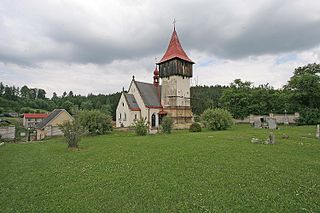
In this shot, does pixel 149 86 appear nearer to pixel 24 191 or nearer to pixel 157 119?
pixel 157 119

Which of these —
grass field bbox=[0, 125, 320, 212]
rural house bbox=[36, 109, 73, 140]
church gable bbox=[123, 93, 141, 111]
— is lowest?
grass field bbox=[0, 125, 320, 212]

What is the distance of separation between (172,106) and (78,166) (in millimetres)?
27855

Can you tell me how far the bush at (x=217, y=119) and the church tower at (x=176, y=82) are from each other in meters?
8.72

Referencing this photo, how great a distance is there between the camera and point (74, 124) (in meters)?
15.3

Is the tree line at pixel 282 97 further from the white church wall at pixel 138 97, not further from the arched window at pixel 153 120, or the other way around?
the white church wall at pixel 138 97

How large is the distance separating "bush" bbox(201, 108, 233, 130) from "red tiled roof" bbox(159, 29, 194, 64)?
1338 cm

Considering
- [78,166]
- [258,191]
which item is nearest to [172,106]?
[78,166]

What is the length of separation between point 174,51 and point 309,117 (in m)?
25.9

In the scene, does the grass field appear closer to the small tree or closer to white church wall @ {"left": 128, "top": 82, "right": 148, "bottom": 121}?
the small tree

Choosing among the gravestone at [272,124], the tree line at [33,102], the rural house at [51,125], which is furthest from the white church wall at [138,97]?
the tree line at [33,102]

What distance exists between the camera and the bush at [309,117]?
33312mm

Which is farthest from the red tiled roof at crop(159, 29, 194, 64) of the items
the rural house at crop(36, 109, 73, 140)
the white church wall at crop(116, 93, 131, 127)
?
the rural house at crop(36, 109, 73, 140)

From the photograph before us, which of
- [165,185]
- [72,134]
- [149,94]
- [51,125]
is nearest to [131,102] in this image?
[149,94]

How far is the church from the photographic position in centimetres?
3456
